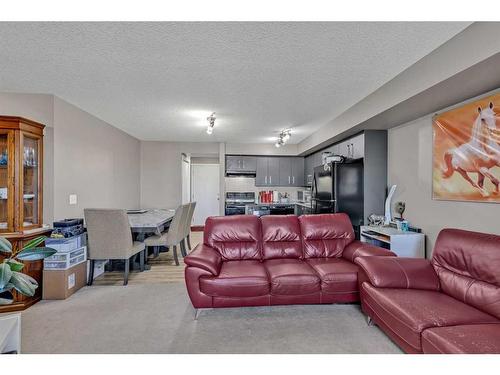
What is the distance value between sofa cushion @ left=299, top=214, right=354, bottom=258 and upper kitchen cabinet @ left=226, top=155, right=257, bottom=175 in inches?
141

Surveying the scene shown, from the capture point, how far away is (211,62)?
7.55 feet

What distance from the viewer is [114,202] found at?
481cm

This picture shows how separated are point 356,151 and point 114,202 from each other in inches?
171

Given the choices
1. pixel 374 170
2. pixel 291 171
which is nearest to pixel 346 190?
pixel 374 170

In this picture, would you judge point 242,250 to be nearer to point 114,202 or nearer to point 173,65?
point 173,65

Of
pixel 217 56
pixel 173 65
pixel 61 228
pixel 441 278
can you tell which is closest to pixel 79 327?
pixel 61 228

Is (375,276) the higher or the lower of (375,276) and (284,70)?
the lower

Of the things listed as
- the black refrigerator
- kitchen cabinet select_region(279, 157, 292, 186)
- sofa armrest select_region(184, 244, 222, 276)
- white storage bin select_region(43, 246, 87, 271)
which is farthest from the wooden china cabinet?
kitchen cabinet select_region(279, 157, 292, 186)

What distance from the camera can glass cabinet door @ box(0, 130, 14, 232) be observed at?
2680mm

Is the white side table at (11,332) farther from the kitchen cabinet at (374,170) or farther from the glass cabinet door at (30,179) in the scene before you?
the kitchen cabinet at (374,170)

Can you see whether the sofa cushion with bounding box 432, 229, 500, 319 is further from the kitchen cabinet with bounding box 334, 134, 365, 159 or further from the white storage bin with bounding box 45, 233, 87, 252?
the white storage bin with bounding box 45, 233, 87, 252

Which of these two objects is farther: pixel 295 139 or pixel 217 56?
pixel 295 139

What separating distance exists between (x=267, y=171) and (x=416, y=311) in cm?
519
